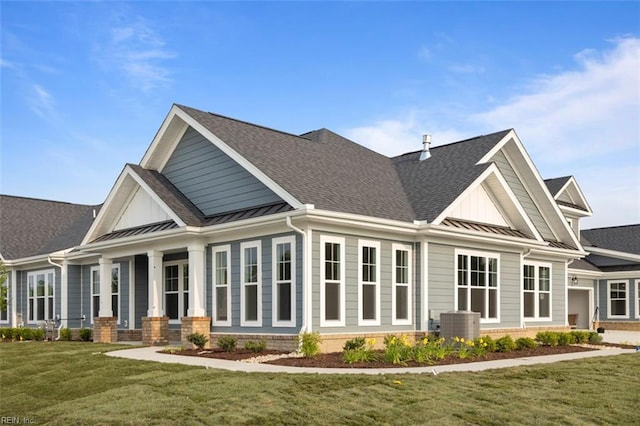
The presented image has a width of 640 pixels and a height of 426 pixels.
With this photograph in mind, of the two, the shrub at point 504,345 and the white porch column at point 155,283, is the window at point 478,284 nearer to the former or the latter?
the shrub at point 504,345

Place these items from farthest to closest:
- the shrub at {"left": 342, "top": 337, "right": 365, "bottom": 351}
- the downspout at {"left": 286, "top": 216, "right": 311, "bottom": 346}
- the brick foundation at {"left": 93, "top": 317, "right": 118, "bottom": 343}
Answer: the brick foundation at {"left": 93, "top": 317, "right": 118, "bottom": 343} → the downspout at {"left": 286, "top": 216, "right": 311, "bottom": 346} → the shrub at {"left": 342, "top": 337, "right": 365, "bottom": 351}

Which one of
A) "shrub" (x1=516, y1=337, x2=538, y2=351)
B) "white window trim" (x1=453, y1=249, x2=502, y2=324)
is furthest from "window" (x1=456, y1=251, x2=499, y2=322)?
"shrub" (x1=516, y1=337, x2=538, y2=351)

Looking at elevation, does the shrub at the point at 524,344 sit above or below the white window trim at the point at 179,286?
below

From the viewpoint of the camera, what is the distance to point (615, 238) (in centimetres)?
3928

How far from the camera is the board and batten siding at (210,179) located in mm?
20219

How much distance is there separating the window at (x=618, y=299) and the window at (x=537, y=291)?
37.4 feet

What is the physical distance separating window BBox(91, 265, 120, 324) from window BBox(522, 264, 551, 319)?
1431 cm

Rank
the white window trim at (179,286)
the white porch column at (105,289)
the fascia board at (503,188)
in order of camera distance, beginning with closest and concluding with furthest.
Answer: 1. the fascia board at (503,188)
2. the white window trim at (179,286)
3. the white porch column at (105,289)

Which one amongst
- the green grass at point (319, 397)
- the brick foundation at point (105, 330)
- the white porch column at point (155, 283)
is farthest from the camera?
the brick foundation at point (105, 330)

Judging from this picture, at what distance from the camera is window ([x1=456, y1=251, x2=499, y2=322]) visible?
72.7ft

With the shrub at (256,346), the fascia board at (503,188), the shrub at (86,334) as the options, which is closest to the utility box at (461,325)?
the fascia board at (503,188)

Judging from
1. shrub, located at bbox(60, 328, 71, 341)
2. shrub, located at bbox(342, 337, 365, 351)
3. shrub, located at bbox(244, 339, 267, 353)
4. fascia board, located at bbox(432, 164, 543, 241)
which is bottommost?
shrub, located at bbox(60, 328, 71, 341)

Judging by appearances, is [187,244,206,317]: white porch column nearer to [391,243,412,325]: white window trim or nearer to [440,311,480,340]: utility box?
[391,243,412,325]: white window trim

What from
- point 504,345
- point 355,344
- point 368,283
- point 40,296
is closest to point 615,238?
point 504,345
